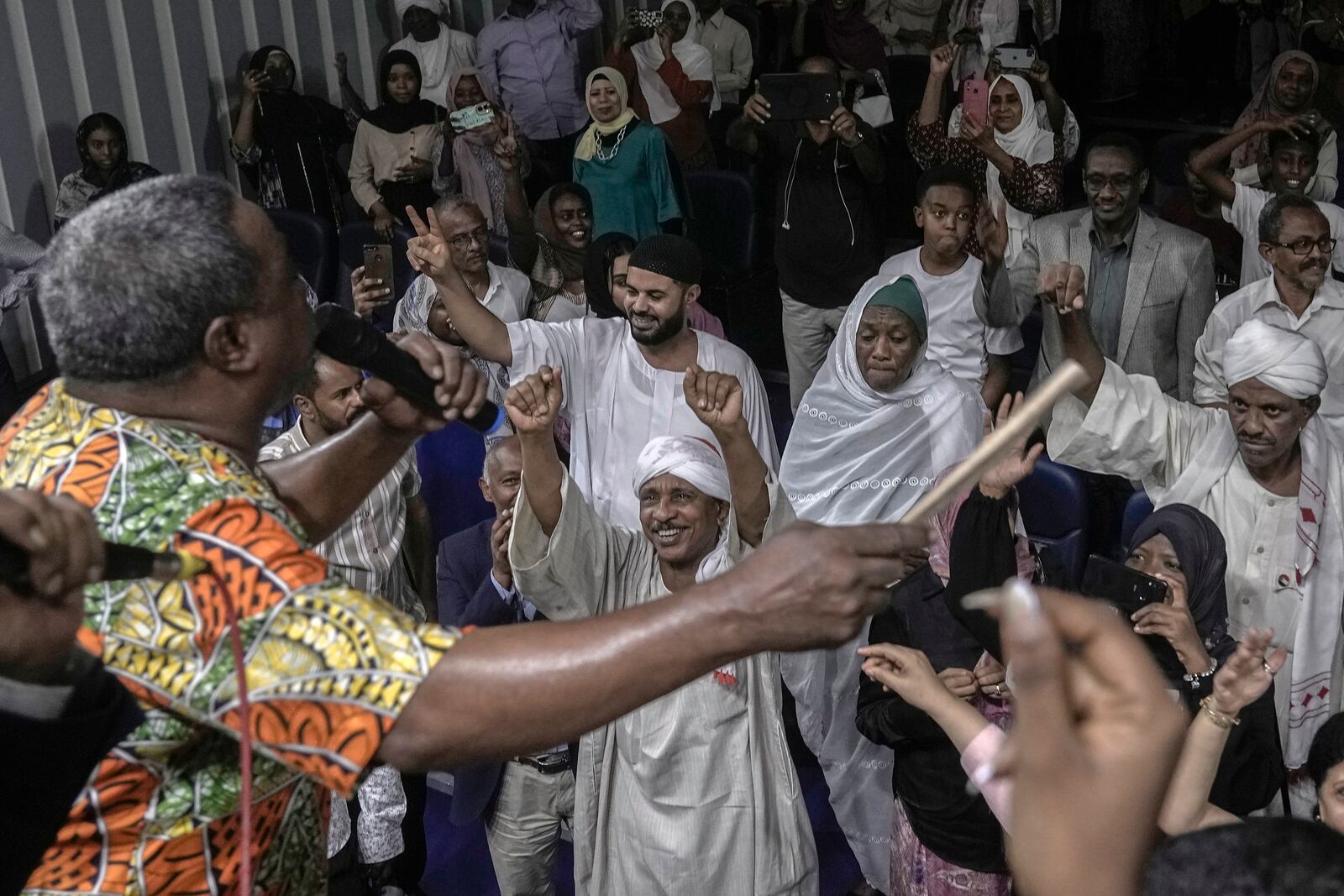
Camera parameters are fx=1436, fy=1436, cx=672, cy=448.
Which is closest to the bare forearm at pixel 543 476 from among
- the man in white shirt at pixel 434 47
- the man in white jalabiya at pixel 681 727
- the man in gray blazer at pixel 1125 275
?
the man in white jalabiya at pixel 681 727

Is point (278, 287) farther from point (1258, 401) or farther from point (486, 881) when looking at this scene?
point (486, 881)

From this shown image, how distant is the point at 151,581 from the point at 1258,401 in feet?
8.68

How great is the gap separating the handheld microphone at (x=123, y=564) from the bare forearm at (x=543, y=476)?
1.68 metres

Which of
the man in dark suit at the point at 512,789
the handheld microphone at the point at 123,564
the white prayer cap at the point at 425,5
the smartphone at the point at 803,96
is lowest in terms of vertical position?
the man in dark suit at the point at 512,789

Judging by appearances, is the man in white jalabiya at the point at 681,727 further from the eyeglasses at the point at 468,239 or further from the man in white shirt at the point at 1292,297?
the eyeglasses at the point at 468,239

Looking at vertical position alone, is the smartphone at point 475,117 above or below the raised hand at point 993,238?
above

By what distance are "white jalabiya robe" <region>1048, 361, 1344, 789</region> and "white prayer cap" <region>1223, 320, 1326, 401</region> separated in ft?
0.54

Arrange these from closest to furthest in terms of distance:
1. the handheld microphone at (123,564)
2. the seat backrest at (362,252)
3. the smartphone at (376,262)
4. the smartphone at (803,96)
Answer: the handheld microphone at (123,564), the smartphone at (376,262), the smartphone at (803,96), the seat backrest at (362,252)

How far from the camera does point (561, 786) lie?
137 inches

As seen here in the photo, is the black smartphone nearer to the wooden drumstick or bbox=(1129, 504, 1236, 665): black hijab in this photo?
Answer: bbox=(1129, 504, 1236, 665): black hijab

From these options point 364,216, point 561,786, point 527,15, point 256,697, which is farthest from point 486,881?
point 527,15

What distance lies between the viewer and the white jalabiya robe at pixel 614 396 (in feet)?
13.4

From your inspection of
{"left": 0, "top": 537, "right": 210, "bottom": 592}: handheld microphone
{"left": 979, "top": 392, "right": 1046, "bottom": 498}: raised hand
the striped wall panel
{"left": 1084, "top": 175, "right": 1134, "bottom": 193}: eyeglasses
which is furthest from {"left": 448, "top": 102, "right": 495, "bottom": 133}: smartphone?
{"left": 0, "top": 537, "right": 210, "bottom": 592}: handheld microphone

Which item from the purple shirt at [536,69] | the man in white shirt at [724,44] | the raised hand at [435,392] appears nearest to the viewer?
the raised hand at [435,392]
